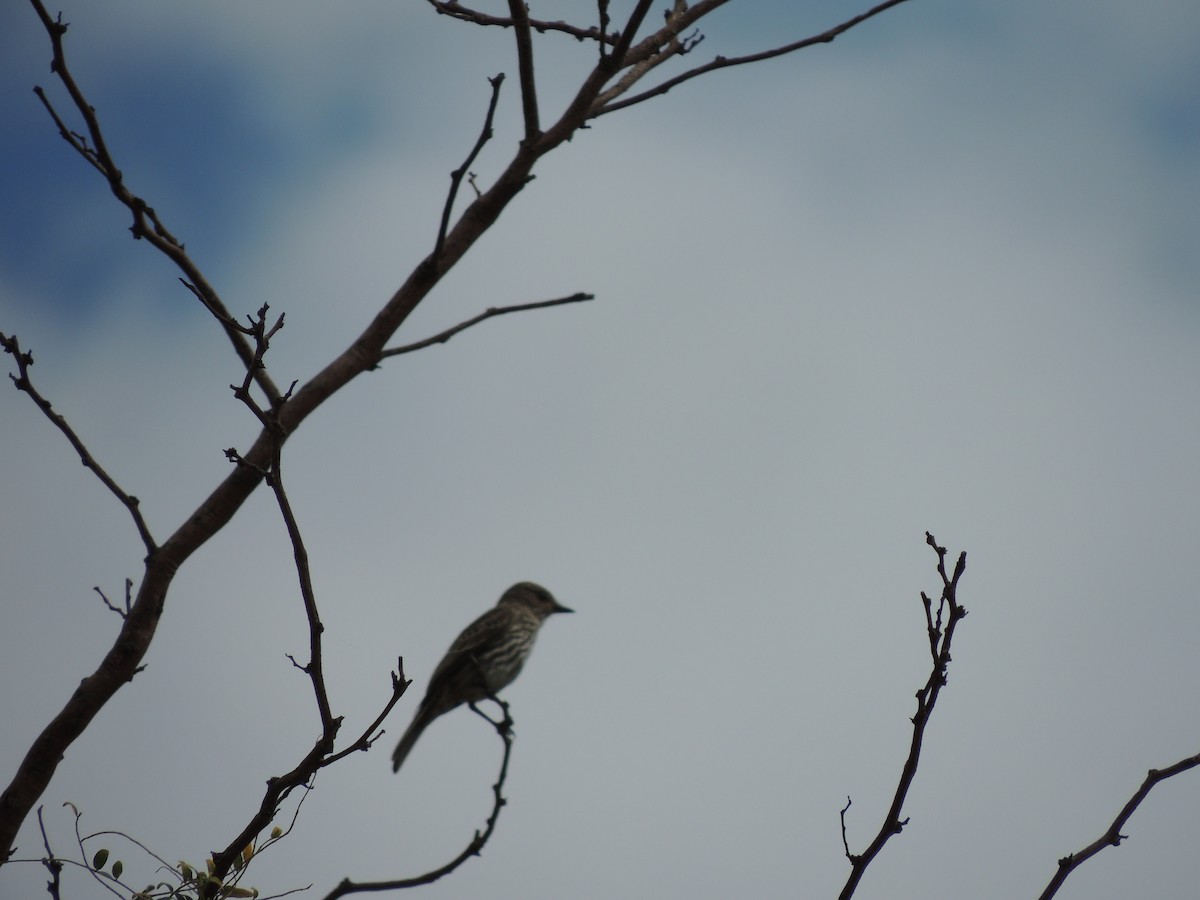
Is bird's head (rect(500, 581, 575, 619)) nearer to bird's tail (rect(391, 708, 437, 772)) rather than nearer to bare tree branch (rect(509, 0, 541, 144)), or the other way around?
bird's tail (rect(391, 708, 437, 772))

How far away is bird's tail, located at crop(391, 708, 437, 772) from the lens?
8266 millimetres

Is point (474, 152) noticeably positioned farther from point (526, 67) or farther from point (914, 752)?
point (914, 752)

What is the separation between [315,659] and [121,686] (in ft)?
2.81

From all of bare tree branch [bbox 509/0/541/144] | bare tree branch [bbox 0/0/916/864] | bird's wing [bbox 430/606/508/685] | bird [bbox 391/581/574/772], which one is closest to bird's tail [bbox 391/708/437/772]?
bird [bbox 391/581/574/772]

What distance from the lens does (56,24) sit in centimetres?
418

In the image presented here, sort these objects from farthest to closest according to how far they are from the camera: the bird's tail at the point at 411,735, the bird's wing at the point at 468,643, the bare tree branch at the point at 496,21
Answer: the bird's wing at the point at 468,643 → the bird's tail at the point at 411,735 → the bare tree branch at the point at 496,21

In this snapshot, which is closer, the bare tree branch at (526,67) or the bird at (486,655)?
the bare tree branch at (526,67)

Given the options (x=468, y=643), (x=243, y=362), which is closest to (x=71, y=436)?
(x=243, y=362)

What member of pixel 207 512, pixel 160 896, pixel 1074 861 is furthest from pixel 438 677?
pixel 1074 861

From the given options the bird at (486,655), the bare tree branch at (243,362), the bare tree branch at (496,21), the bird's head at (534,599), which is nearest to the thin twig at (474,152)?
the bare tree branch at (243,362)

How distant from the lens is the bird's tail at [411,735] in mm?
8266

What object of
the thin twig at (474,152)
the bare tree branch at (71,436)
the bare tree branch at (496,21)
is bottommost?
the bare tree branch at (71,436)

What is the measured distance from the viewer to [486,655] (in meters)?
8.87

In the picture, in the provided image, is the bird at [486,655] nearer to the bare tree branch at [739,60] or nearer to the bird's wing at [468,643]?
the bird's wing at [468,643]
